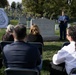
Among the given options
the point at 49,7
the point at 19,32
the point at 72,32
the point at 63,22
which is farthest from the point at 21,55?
the point at 49,7

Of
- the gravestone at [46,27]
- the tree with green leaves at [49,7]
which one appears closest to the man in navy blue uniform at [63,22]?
the gravestone at [46,27]

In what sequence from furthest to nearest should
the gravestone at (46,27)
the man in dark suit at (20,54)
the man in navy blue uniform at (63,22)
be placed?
the gravestone at (46,27) → the man in navy blue uniform at (63,22) → the man in dark suit at (20,54)

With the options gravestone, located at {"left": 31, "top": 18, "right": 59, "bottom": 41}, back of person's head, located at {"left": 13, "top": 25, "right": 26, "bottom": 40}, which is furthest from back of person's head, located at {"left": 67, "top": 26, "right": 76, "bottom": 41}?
gravestone, located at {"left": 31, "top": 18, "right": 59, "bottom": 41}

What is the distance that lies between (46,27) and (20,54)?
456 inches

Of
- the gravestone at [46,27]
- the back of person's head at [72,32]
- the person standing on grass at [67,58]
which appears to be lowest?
the gravestone at [46,27]

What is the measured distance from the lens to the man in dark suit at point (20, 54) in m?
4.89

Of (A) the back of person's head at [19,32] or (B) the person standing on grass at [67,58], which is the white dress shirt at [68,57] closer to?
(B) the person standing on grass at [67,58]

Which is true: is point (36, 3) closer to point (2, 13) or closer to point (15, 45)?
point (2, 13)

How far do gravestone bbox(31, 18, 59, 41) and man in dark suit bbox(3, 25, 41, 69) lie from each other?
1108 cm

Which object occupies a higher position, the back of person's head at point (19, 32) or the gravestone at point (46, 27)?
the back of person's head at point (19, 32)

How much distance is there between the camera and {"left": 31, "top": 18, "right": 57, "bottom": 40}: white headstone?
53.2 ft

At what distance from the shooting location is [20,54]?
489 centimetres

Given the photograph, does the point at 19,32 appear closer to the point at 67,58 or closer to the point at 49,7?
the point at 67,58

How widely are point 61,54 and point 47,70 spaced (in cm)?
275
